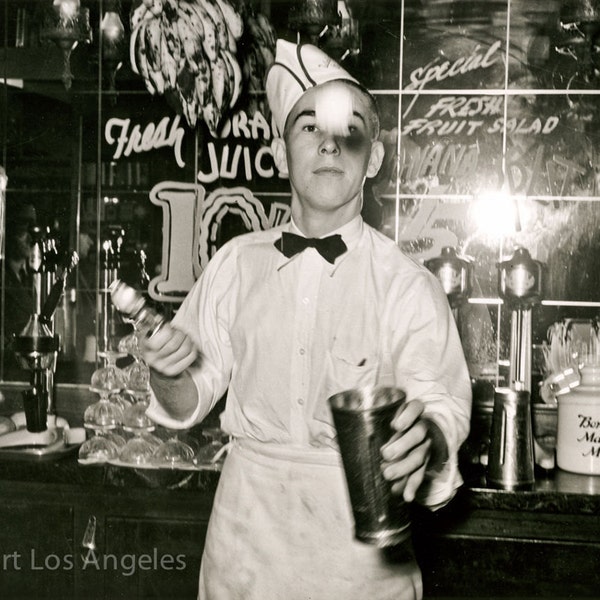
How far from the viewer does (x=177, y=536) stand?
2.29 meters

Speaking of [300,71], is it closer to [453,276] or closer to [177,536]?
[453,276]

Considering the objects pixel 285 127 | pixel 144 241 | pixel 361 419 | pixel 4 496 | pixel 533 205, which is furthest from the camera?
pixel 144 241

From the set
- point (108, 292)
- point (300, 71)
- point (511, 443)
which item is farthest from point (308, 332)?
point (108, 292)

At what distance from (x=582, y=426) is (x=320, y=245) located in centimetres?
95

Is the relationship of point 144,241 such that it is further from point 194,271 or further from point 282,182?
point 282,182

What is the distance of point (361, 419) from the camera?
1.21 meters

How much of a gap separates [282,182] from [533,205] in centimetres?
76

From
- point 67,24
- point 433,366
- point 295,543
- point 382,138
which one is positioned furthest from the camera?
point 67,24

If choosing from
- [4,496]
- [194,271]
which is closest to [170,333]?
[4,496]

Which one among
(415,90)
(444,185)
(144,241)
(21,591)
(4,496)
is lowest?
(21,591)

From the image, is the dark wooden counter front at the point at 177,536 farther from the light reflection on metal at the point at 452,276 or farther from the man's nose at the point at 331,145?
the man's nose at the point at 331,145

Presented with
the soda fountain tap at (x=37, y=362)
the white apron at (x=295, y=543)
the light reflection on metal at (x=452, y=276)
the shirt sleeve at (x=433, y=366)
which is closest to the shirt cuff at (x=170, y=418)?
the white apron at (x=295, y=543)

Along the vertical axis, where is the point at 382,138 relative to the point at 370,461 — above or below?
above

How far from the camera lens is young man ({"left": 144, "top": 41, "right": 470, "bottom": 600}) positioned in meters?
1.76
